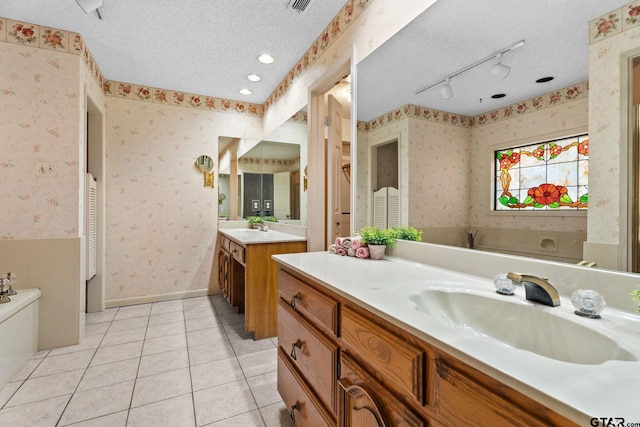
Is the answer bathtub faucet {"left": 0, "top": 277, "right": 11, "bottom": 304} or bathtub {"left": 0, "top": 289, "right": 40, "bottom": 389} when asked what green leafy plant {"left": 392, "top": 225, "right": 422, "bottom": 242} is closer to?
bathtub {"left": 0, "top": 289, "right": 40, "bottom": 389}

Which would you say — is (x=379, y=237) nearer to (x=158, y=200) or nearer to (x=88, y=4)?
(x=88, y=4)

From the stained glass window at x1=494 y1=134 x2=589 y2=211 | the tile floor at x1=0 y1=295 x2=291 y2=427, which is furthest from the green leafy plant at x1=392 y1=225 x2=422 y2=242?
the tile floor at x1=0 y1=295 x2=291 y2=427

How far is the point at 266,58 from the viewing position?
277 cm

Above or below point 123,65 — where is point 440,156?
below

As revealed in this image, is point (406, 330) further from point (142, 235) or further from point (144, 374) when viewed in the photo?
point (142, 235)

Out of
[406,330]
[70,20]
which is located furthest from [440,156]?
[70,20]

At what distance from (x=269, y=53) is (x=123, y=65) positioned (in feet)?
4.86

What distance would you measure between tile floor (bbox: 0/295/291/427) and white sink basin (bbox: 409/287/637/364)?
3.61ft

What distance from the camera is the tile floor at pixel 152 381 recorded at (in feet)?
5.11

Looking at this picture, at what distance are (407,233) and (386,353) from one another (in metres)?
0.85

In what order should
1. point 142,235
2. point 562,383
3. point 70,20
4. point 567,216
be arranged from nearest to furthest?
point 562,383
point 567,216
point 70,20
point 142,235

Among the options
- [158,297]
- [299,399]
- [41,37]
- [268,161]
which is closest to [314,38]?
[268,161]

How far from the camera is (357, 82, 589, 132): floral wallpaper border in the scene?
90cm

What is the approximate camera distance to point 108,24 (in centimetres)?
228
